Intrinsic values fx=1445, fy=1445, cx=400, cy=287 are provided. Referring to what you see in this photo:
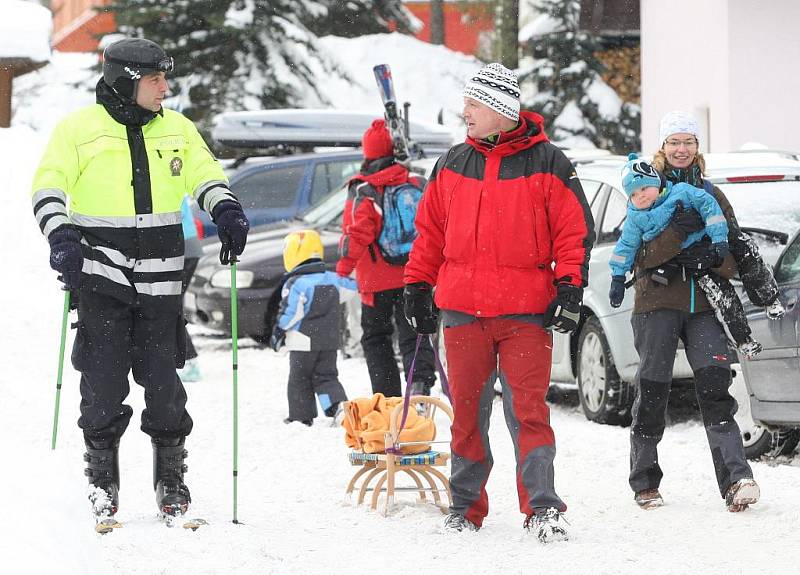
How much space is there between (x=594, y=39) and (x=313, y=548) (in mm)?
22941

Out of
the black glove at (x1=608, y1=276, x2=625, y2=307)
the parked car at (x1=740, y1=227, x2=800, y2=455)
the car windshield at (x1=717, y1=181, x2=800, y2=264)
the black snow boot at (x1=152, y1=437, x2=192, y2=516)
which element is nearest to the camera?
the black snow boot at (x1=152, y1=437, x2=192, y2=516)

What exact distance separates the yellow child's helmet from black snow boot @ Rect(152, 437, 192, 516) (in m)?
3.61

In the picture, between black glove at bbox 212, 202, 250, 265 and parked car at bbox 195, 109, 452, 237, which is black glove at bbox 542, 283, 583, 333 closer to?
black glove at bbox 212, 202, 250, 265

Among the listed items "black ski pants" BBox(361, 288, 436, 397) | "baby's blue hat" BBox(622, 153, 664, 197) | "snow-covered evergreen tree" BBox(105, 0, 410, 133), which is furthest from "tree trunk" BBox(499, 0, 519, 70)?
"baby's blue hat" BBox(622, 153, 664, 197)

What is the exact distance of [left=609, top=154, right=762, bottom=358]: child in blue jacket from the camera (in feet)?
20.7

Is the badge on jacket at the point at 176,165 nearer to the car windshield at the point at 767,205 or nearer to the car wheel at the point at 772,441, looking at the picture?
the car wheel at the point at 772,441

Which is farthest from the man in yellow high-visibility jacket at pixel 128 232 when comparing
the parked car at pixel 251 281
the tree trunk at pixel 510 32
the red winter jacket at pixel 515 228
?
the tree trunk at pixel 510 32

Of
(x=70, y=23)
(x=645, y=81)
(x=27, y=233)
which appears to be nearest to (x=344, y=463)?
(x=27, y=233)

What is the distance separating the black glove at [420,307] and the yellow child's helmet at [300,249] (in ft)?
11.6

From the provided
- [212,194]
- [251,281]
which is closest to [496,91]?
[212,194]

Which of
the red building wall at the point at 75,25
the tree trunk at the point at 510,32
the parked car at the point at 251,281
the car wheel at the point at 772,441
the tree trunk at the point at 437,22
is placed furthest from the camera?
the tree trunk at the point at 437,22

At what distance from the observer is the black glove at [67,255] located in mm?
5426

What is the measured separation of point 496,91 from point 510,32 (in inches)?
1148

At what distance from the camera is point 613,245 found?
9.21m
